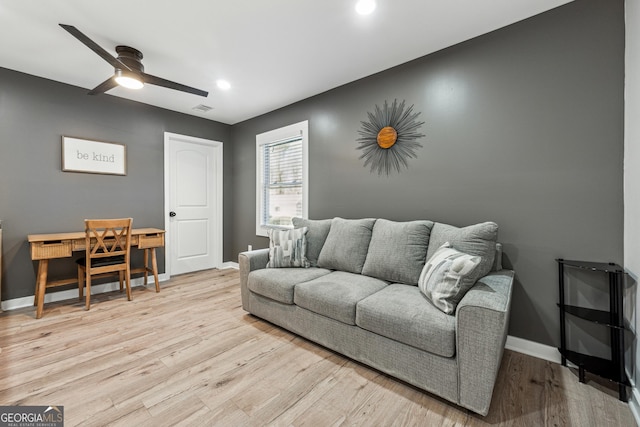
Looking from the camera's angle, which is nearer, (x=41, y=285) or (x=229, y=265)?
(x=41, y=285)

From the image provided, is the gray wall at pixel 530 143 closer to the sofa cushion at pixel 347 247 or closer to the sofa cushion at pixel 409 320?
the sofa cushion at pixel 347 247

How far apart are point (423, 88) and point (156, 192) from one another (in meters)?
3.71

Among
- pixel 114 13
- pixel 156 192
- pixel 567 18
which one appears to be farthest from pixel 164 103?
pixel 567 18

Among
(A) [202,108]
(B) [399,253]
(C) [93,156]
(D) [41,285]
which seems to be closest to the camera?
(B) [399,253]

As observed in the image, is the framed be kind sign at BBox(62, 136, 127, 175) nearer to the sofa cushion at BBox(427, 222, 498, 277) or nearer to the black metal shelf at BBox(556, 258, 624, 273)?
the sofa cushion at BBox(427, 222, 498, 277)

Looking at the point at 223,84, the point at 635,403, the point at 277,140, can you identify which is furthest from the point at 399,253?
the point at 223,84

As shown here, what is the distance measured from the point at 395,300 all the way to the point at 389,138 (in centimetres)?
166

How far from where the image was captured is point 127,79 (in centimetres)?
250

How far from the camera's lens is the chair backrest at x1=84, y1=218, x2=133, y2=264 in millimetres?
2855

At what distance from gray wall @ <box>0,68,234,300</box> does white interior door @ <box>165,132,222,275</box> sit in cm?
19

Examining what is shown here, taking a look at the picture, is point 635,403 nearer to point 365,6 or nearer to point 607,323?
point 607,323

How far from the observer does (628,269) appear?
1678mm

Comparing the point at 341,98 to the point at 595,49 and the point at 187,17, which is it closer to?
the point at 187,17

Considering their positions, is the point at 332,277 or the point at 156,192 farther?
the point at 156,192
